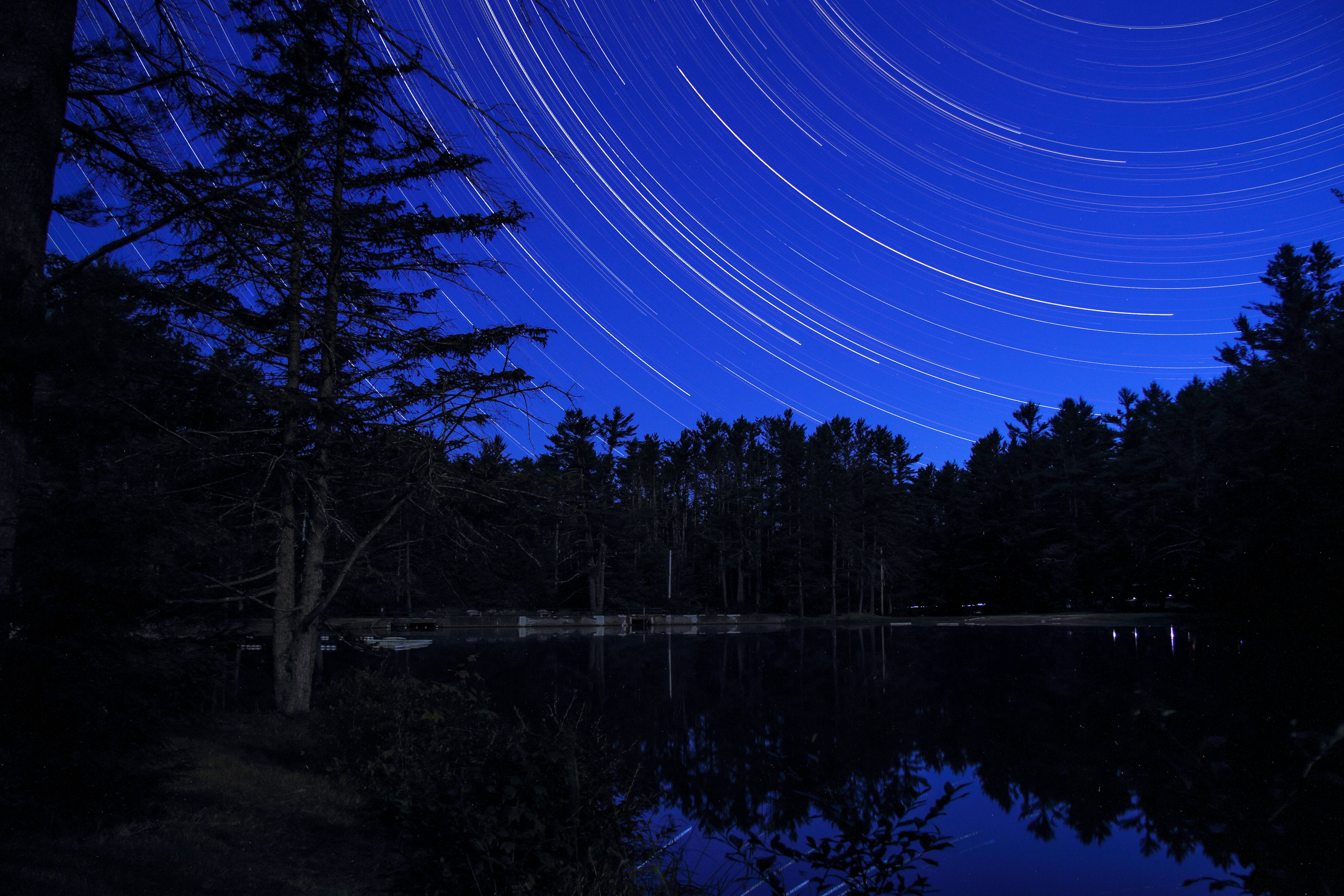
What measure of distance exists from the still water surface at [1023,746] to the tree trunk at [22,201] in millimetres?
3812

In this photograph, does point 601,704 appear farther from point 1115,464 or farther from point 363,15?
point 1115,464

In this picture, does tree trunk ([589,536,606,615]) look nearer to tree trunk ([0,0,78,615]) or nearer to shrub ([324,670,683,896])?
shrub ([324,670,683,896])

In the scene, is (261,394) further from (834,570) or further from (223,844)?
(834,570)

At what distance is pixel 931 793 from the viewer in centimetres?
1052

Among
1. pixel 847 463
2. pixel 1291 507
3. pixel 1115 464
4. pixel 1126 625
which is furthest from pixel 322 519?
pixel 847 463

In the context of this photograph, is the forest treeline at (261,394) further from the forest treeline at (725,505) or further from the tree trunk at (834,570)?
the tree trunk at (834,570)

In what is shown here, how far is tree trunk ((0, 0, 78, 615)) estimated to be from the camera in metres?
3.74

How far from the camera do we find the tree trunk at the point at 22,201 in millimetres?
3742

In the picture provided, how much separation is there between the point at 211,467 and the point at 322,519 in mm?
1714

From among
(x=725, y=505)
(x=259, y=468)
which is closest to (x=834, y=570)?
(x=725, y=505)

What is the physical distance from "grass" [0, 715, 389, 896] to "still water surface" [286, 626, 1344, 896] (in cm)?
260

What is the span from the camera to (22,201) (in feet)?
12.6

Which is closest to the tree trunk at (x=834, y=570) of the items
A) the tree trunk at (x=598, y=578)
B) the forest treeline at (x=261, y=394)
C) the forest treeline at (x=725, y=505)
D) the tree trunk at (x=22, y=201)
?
the forest treeline at (x=725, y=505)

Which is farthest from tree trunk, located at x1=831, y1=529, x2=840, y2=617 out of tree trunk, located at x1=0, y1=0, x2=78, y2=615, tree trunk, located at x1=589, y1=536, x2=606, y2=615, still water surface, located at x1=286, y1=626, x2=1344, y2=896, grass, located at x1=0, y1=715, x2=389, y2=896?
tree trunk, located at x1=0, y1=0, x2=78, y2=615
